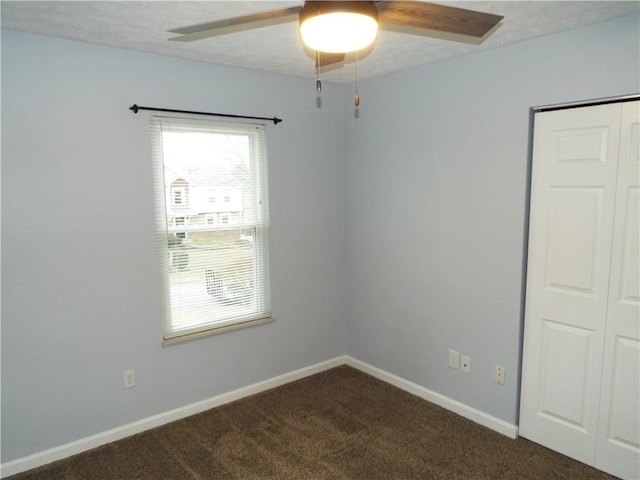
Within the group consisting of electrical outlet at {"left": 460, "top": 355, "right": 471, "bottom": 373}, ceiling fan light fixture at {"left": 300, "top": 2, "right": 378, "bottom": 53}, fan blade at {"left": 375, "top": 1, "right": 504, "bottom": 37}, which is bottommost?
electrical outlet at {"left": 460, "top": 355, "right": 471, "bottom": 373}

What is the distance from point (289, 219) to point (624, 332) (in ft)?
7.53

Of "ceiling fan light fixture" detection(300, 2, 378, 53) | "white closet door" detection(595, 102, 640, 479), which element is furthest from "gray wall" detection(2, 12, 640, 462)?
"ceiling fan light fixture" detection(300, 2, 378, 53)

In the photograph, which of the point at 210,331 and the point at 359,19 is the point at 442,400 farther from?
the point at 359,19

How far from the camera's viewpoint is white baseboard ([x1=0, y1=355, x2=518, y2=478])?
2.60 meters

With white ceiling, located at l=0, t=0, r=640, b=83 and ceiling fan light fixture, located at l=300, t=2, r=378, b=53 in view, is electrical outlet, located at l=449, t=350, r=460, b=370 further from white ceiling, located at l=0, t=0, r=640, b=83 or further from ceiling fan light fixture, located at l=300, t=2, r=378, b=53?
ceiling fan light fixture, located at l=300, t=2, r=378, b=53

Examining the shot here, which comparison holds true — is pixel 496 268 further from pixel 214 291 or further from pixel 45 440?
pixel 45 440

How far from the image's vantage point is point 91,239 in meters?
2.68

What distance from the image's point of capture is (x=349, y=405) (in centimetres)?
330

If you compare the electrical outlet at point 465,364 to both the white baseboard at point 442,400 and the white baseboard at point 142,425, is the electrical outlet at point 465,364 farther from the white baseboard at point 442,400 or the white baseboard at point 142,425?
the white baseboard at point 142,425

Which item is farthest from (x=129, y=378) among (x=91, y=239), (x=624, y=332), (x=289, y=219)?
(x=624, y=332)

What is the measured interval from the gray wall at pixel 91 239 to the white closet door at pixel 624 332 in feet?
7.26

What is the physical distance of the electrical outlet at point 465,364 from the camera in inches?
121

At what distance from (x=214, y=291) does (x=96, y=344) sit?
32.6 inches

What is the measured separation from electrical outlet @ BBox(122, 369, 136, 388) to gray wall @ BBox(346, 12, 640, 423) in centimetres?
185
